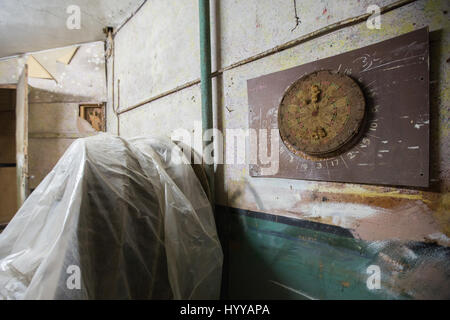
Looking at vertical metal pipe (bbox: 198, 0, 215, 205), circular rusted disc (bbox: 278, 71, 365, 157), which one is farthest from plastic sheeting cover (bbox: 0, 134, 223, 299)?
circular rusted disc (bbox: 278, 71, 365, 157)

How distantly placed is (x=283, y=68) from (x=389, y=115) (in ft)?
1.83

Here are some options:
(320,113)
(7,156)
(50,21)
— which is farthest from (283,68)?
(7,156)

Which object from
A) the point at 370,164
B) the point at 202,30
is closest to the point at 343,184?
the point at 370,164

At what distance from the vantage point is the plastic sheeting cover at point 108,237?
73 centimetres

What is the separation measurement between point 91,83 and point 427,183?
394cm

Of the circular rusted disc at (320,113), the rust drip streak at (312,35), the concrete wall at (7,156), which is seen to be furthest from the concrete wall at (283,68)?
the concrete wall at (7,156)

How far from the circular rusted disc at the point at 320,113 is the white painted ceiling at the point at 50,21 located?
2.21m

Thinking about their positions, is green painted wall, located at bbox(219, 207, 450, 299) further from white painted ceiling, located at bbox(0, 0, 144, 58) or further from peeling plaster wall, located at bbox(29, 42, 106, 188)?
peeling plaster wall, located at bbox(29, 42, 106, 188)

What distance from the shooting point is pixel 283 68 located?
1.16 metres

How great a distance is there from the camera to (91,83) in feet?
10.8

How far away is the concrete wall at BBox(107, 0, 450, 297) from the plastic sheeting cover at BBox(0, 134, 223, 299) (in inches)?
19.3

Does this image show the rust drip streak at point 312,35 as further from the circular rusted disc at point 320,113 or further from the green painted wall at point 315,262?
the green painted wall at point 315,262

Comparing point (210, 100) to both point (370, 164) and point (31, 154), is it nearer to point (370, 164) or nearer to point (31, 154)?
point (370, 164)

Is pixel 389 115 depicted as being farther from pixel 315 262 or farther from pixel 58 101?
pixel 58 101
